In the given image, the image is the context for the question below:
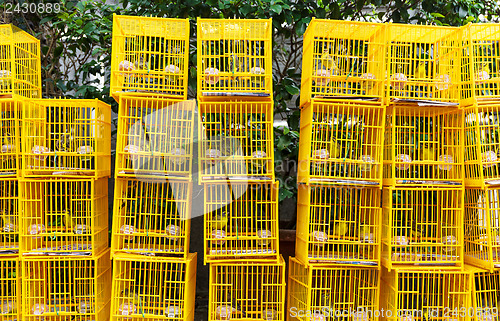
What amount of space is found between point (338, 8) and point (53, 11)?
2643 mm

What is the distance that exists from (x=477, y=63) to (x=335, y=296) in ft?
6.49

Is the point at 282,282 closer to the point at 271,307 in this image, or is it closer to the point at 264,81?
the point at 271,307

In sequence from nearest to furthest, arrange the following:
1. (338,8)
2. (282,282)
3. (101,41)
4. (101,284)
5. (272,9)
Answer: (282,282), (101,284), (272,9), (338,8), (101,41)

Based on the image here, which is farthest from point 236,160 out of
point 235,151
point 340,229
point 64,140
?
point 64,140

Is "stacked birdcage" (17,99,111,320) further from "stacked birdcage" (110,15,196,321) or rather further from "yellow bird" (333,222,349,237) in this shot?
"yellow bird" (333,222,349,237)

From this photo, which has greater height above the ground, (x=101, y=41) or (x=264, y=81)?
(x=101, y=41)

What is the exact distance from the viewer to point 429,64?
290cm

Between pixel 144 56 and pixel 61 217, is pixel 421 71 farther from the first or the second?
pixel 61 217

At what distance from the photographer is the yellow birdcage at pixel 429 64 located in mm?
2803

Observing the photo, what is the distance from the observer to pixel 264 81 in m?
2.83

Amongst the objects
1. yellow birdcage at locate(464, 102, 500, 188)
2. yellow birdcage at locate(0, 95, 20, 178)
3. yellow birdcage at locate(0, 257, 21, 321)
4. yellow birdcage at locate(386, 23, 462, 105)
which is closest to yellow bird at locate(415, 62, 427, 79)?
yellow birdcage at locate(386, 23, 462, 105)

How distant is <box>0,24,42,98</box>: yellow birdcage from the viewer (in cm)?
293

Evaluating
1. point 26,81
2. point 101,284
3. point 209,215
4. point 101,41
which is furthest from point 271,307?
point 101,41

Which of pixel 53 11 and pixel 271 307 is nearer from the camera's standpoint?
pixel 271 307
